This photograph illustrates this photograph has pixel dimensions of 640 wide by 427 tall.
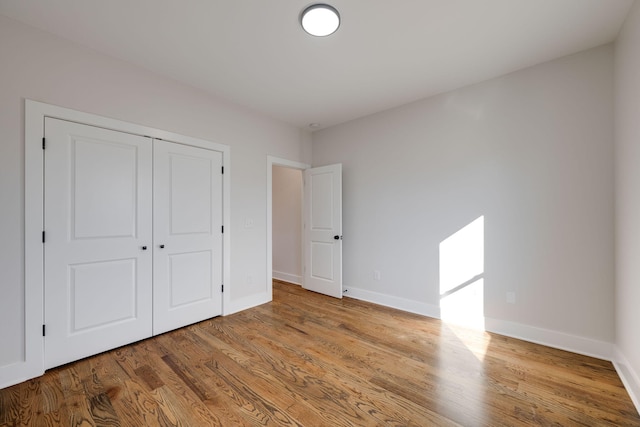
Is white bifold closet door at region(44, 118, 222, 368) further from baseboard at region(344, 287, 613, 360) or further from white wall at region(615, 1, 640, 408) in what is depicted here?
white wall at region(615, 1, 640, 408)

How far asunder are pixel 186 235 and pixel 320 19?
2444 millimetres

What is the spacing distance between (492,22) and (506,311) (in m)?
2.61

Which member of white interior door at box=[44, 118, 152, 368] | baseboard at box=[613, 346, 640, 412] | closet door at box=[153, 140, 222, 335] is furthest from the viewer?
closet door at box=[153, 140, 222, 335]

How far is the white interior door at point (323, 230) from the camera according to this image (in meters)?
3.89

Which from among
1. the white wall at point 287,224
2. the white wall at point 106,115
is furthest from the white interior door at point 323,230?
the white wall at point 106,115

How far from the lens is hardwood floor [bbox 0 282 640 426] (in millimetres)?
1583

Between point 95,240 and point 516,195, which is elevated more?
point 516,195

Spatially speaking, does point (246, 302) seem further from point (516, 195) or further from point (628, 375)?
point (628, 375)

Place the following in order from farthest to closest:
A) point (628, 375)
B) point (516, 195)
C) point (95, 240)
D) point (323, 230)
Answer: point (323, 230) < point (516, 195) < point (95, 240) < point (628, 375)

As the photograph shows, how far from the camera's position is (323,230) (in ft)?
13.4

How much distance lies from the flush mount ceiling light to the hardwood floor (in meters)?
2.63

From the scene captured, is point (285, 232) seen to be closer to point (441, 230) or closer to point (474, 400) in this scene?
point (441, 230)

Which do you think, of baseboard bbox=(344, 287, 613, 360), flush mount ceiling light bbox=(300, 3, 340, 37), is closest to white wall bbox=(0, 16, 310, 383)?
flush mount ceiling light bbox=(300, 3, 340, 37)

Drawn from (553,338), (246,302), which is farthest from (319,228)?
(553,338)
